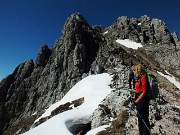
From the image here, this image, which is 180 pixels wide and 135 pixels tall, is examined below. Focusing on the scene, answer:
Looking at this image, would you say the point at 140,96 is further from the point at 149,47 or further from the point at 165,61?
the point at 149,47

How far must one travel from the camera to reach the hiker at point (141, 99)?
442 inches

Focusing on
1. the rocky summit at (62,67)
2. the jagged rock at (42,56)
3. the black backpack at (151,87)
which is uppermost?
the jagged rock at (42,56)

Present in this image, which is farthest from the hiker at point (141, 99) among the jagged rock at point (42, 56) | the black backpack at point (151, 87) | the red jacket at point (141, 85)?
the jagged rock at point (42, 56)

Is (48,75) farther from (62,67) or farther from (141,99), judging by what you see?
(141,99)

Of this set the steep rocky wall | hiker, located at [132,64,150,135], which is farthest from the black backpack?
the steep rocky wall

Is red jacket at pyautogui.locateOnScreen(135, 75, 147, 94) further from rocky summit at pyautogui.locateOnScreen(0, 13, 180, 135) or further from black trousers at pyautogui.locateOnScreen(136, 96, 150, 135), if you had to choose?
rocky summit at pyautogui.locateOnScreen(0, 13, 180, 135)

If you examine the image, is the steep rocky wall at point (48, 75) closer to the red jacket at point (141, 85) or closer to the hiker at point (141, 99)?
the hiker at point (141, 99)

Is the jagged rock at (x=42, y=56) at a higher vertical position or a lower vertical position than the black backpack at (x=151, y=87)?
higher

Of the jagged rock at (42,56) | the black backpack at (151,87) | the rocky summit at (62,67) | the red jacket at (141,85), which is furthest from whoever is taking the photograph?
the jagged rock at (42,56)

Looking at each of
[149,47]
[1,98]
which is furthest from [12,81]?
[149,47]

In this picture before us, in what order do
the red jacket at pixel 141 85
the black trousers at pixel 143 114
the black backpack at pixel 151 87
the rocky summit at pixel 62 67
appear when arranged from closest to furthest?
the red jacket at pixel 141 85, the black backpack at pixel 151 87, the black trousers at pixel 143 114, the rocky summit at pixel 62 67

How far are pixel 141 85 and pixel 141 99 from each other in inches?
27.6

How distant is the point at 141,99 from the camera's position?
37.0 ft

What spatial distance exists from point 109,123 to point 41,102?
6699 cm
